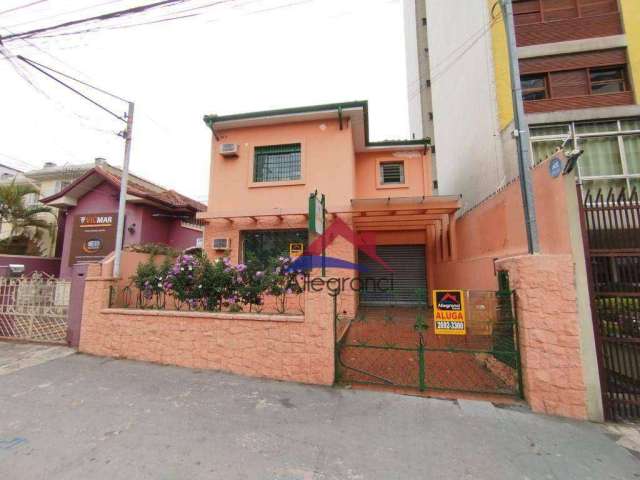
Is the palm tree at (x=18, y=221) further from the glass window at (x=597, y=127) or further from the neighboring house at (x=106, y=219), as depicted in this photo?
the glass window at (x=597, y=127)

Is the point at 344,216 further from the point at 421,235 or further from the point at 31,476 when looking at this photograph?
the point at 31,476

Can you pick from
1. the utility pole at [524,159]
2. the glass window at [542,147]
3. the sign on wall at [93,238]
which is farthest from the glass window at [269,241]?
the glass window at [542,147]

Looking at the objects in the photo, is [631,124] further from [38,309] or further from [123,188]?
[38,309]

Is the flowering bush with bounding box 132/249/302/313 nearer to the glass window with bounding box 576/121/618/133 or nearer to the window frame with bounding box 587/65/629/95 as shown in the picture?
the glass window with bounding box 576/121/618/133

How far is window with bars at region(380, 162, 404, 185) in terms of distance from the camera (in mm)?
11430

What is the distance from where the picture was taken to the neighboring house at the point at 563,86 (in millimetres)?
8055

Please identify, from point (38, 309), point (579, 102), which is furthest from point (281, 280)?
point (579, 102)

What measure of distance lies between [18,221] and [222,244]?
11.0 m

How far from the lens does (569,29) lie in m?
8.87

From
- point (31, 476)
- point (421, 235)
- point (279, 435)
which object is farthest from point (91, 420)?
point (421, 235)

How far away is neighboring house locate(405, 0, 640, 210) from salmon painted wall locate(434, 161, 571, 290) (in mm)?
1530

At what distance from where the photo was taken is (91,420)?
11.5ft

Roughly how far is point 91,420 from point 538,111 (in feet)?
40.5

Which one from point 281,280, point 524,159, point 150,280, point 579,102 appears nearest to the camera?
point 524,159
